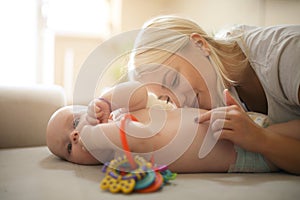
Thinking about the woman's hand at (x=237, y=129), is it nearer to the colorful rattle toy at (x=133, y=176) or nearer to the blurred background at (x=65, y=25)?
the colorful rattle toy at (x=133, y=176)

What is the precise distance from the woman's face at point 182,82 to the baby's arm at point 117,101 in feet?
0.17

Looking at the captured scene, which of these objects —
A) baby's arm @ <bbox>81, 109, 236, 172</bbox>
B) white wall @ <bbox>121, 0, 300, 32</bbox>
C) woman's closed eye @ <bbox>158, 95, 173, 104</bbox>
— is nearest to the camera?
baby's arm @ <bbox>81, 109, 236, 172</bbox>

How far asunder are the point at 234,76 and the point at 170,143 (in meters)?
0.34

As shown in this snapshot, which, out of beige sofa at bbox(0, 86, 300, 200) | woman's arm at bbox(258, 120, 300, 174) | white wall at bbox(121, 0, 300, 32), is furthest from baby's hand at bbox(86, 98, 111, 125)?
white wall at bbox(121, 0, 300, 32)

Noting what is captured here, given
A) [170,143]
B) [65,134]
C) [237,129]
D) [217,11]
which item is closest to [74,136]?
[65,134]

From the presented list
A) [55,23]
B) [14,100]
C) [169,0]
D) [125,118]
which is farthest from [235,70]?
[55,23]

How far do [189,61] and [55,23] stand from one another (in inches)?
70.4

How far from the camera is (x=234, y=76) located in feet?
3.19

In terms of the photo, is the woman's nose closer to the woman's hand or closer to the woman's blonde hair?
the woman's blonde hair

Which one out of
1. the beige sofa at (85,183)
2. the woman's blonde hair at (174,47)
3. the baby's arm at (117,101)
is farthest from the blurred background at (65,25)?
the beige sofa at (85,183)

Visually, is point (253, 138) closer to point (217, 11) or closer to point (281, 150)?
point (281, 150)

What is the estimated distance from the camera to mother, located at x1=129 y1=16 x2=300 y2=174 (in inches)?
29.4

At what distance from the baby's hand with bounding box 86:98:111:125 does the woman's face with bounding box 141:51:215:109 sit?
15 centimetres

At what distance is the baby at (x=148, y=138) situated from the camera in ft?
2.37
